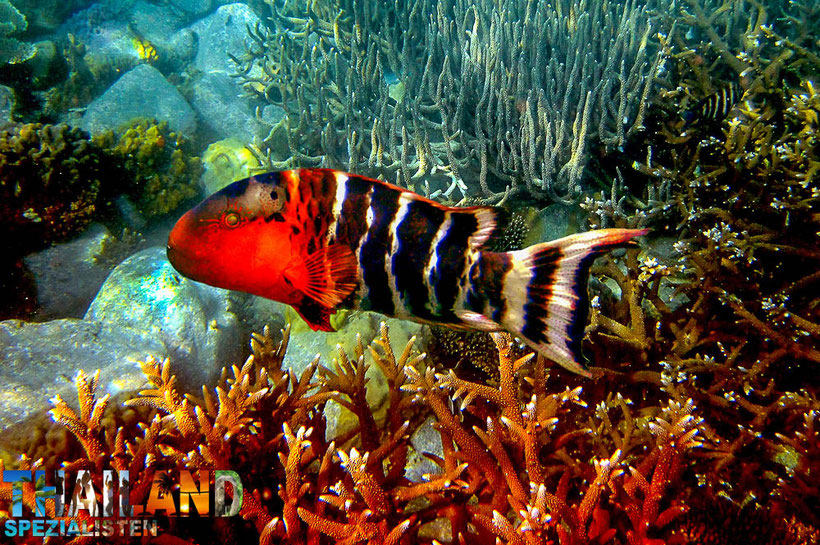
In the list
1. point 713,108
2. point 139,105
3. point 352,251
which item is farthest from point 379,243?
→ point 139,105

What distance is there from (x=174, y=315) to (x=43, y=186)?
95.7 inches

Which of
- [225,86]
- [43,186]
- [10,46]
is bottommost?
[43,186]

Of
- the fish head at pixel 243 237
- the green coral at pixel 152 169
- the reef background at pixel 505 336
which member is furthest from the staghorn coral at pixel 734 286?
the green coral at pixel 152 169

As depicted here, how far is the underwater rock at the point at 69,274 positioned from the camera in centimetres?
462

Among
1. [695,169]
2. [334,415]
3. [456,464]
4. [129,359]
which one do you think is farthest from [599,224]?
[129,359]

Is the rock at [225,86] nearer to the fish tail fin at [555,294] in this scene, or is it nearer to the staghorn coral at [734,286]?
the staghorn coral at [734,286]

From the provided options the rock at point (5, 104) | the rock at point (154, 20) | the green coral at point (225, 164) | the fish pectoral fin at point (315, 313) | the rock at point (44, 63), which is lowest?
the green coral at point (225, 164)

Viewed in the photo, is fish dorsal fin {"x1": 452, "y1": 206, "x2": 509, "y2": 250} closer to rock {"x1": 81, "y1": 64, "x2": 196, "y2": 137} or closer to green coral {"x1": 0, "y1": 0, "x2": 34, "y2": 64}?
rock {"x1": 81, "y1": 64, "x2": 196, "y2": 137}

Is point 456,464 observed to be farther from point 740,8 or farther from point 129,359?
point 740,8

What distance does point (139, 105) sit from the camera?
24.3ft

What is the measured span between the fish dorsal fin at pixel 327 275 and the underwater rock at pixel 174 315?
8.28 ft

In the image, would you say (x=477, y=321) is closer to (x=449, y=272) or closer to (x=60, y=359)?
(x=449, y=272)

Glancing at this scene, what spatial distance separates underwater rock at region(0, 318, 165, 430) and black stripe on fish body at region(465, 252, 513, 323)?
9.29 feet

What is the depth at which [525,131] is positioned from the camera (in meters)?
4.59
